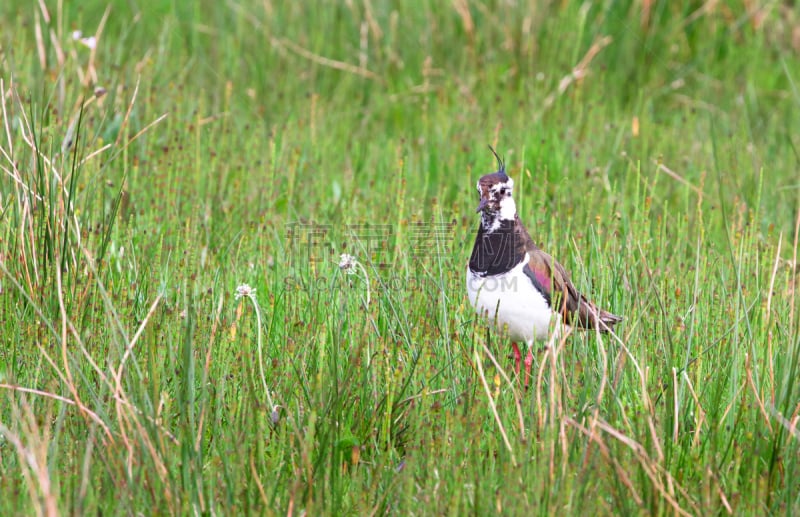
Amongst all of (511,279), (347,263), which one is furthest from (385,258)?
(511,279)

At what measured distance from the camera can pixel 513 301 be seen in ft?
12.5

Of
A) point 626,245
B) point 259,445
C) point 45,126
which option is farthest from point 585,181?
point 259,445

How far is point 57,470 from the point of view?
2.83 metres

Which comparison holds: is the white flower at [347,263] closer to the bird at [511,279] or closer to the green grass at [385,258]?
the green grass at [385,258]

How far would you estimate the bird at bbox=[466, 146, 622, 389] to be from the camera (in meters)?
3.83

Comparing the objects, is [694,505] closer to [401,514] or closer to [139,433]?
[401,514]

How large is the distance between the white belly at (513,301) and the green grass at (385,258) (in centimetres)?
12

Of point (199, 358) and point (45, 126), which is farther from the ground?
point (45, 126)

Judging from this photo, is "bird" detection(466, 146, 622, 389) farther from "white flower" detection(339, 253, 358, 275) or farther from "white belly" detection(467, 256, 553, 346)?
"white flower" detection(339, 253, 358, 275)

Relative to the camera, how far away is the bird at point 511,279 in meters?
3.83

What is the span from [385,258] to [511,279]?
0.98 metres

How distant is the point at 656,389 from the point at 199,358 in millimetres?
1543

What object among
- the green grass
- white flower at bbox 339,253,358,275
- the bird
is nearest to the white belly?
the bird

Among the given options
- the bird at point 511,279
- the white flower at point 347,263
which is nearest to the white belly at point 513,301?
the bird at point 511,279
